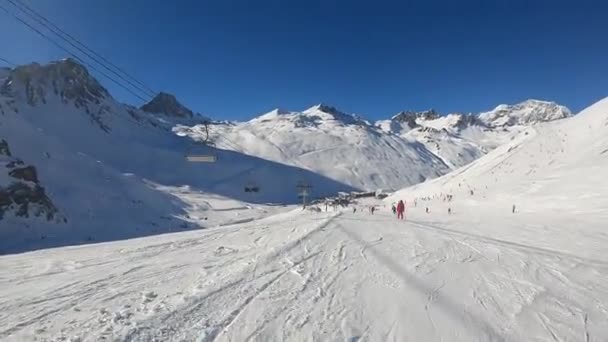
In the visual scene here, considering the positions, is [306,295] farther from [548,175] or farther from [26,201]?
[548,175]

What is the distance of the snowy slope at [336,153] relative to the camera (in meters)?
150

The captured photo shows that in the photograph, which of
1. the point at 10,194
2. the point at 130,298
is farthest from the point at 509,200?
the point at 10,194

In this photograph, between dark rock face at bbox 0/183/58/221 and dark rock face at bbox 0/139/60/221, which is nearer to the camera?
dark rock face at bbox 0/183/58/221

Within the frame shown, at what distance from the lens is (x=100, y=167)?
6322 cm

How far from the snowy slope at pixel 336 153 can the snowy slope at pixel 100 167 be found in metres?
13.8

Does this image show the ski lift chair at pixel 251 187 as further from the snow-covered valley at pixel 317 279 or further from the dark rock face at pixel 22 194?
the dark rock face at pixel 22 194

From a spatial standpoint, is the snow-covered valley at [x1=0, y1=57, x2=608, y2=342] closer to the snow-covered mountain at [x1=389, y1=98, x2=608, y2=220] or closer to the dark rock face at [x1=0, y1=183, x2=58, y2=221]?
the dark rock face at [x1=0, y1=183, x2=58, y2=221]

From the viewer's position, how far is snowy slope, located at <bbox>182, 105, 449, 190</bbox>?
149750mm

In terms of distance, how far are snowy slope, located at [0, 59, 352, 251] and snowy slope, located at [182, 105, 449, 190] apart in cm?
1381

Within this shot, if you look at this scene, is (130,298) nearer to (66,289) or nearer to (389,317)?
(66,289)

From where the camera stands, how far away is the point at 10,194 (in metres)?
29.9

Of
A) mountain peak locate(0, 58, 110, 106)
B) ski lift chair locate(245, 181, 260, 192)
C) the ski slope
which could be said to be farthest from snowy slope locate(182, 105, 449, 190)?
the ski slope

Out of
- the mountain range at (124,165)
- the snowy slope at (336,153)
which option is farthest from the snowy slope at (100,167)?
the snowy slope at (336,153)

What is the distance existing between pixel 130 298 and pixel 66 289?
5.64ft
